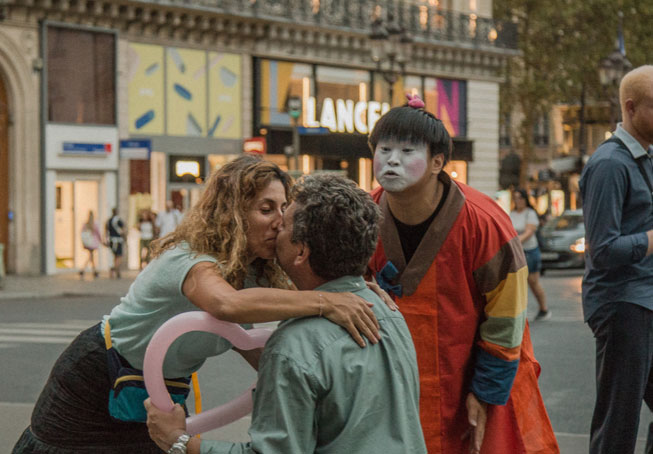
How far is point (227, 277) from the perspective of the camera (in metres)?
2.89

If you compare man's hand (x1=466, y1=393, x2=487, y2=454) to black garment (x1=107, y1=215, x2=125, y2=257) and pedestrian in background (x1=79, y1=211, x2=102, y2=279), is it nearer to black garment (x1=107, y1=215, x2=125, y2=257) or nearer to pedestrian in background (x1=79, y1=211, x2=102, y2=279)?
pedestrian in background (x1=79, y1=211, x2=102, y2=279)

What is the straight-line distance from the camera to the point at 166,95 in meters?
26.1

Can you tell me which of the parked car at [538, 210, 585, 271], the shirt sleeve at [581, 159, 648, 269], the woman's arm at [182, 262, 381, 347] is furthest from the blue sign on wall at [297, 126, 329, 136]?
the woman's arm at [182, 262, 381, 347]

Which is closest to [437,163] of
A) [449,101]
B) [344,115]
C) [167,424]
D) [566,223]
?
[167,424]

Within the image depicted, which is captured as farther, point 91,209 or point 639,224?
point 91,209

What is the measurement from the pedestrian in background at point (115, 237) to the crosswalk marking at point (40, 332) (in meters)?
9.27

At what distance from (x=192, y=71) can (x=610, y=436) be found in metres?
23.4

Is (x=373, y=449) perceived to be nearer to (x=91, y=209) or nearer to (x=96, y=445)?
(x=96, y=445)

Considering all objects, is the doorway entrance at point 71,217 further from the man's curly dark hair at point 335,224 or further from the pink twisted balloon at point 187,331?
the man's curly dark hair at point 335,224

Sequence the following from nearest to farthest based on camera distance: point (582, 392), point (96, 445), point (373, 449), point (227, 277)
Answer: point (373, 449)
point (227, 277)
point (96, 445)
point (582, 392)

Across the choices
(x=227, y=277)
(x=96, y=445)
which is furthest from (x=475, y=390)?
(x=96, y=445)

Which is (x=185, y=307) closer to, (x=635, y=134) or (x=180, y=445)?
(x=180, y=445)

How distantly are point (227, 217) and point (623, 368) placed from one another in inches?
87.2

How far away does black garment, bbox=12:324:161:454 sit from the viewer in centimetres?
326
